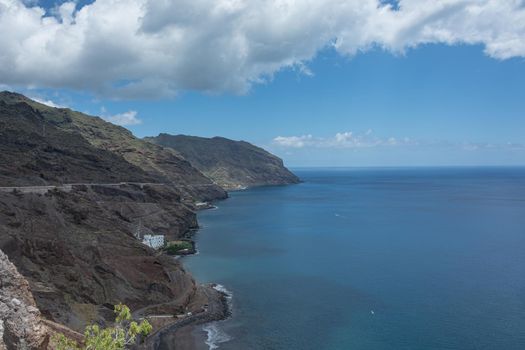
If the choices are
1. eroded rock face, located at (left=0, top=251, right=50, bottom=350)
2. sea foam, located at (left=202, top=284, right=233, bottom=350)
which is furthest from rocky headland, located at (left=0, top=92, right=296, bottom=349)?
eroded rock face, located at (left=0, top=251, right=50, bottom=350)

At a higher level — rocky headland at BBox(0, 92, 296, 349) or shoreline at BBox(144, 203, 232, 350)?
rocky headland at BBox(0, 92, 296, 349)

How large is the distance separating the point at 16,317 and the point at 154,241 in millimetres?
122408

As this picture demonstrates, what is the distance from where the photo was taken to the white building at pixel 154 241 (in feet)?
431

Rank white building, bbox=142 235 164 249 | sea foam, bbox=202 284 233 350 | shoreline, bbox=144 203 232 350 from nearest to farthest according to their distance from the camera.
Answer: shoreline, bbox=144 203 232 350 < sea foam, bbox=202 284 233 350 < white building, bbox=142 235 164 249

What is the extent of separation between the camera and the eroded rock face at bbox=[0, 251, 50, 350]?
13281mm

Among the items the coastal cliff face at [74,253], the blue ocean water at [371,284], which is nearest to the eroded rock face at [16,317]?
the coastal cliff face at [74,253]

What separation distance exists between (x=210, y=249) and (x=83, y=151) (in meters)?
68.4

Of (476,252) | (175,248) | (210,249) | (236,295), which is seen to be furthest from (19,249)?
(476,252)

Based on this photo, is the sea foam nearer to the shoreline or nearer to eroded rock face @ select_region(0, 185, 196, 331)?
the shoreline

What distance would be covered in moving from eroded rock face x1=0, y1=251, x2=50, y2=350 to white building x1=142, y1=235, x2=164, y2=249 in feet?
391

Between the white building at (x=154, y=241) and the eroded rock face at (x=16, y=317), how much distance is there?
119194 millimetres

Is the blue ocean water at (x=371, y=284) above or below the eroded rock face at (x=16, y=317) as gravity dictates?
below

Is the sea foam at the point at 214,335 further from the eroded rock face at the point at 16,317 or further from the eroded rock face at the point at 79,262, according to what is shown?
the eroded rock face at the point at 16,317

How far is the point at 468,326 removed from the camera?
240 feet
